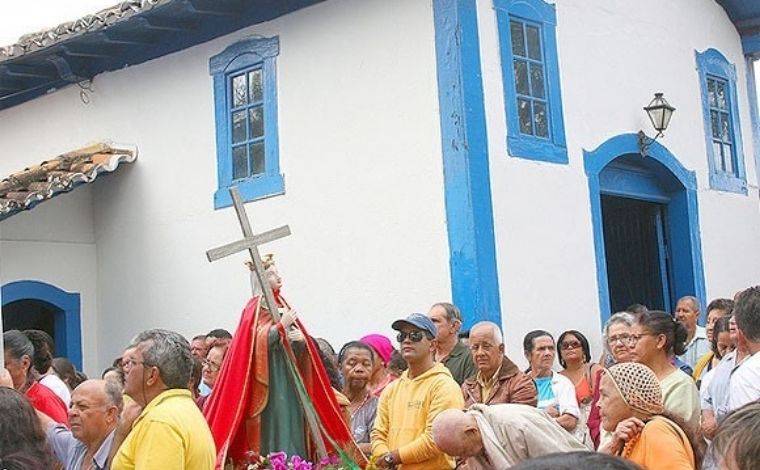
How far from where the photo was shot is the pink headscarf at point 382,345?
9.25m

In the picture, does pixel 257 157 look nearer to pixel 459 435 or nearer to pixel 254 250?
pixel 254 250

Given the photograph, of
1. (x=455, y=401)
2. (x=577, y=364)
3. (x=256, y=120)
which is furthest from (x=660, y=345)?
(x=256, y=120)

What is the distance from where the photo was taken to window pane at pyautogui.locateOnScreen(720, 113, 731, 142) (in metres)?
13.4

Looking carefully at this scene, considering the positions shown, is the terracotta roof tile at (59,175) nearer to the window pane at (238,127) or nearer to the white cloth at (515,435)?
the window pane at (238,127)

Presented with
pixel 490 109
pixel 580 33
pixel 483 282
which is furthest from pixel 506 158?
pixel 580 33

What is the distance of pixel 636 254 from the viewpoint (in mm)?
12953

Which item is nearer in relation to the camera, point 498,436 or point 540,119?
point 498,436

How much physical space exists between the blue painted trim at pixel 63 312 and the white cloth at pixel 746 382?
8995 mm

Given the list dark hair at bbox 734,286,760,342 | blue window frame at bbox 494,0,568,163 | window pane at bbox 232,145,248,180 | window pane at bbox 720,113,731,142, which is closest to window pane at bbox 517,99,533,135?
blue window frame at bbox 494,0,568,163

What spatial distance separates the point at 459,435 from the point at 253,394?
3063mm

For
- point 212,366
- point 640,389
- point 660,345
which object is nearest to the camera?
point 640,389

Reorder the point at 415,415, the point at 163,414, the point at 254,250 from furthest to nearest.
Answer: the point at 254,250, the point at 415,415, the point at 163,414

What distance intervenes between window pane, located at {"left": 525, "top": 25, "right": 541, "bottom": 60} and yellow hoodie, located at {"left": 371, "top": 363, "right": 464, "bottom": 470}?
189 inches

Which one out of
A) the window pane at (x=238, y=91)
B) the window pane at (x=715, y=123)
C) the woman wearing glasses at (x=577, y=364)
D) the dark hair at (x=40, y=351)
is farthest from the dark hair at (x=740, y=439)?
the window pane at (x=715, y=123)
